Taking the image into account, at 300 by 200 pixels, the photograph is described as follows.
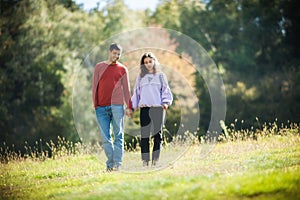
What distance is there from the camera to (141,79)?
7.81m

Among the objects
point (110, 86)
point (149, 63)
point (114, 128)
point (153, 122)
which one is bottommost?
point (114, 128)

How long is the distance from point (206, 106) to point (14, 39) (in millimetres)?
12340

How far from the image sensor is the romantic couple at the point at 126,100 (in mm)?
7688

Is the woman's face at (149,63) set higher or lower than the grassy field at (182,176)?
higher

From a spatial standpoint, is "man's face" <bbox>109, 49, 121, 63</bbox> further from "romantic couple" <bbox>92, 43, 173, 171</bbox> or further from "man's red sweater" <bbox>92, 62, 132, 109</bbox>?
"man's red sweater" <bbox>92, 62, 132, 109</bbox>

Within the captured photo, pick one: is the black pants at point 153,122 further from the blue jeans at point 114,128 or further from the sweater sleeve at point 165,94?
the blue jeans at point 114,128

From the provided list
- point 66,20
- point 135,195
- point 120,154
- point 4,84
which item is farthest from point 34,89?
point 135,195

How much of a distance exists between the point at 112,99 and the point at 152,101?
26.8 inches

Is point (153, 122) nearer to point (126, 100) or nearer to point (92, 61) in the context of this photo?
point (126, 100)

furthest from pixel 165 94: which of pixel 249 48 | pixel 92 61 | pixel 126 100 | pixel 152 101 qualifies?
pixel 249 48

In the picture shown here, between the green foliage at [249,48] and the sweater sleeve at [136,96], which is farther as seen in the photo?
the green foliage at [249,48]

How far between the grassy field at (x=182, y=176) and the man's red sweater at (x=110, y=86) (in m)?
1.15

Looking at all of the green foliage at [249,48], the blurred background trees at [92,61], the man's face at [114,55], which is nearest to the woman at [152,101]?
the man's face at [114,55]

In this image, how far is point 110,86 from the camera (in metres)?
7.86
